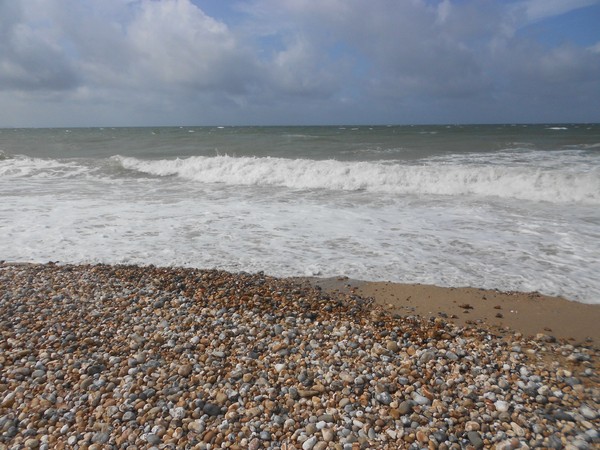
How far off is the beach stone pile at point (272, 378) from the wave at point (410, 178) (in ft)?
30.5

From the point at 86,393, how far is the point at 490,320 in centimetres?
424

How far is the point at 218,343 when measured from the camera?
13.4 feet

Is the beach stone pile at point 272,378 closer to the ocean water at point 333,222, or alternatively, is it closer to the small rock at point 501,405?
the small rock at point 501,405

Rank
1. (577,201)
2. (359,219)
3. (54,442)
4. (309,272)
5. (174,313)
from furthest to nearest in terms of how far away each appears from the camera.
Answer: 1. (577,201)
2. (359,219)
3. (309,272)
4. (174,313)
5. (54,442)

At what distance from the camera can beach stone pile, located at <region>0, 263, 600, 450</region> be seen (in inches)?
115

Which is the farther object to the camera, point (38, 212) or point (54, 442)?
point (38, 212)

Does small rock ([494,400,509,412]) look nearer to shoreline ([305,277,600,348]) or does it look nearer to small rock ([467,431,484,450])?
small rock ([467,431,484,450])

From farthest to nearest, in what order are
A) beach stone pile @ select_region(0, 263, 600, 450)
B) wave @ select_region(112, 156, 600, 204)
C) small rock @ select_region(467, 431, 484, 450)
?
wave @ select_region(112, 156, 600, 204) → beach stone pile @ select_region(0, 263, 600, 450) → small rock @ select_region(467, 431, 484, 450)

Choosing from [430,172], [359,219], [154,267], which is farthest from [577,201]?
[154,267]

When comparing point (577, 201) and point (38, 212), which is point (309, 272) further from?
point (577, 201)

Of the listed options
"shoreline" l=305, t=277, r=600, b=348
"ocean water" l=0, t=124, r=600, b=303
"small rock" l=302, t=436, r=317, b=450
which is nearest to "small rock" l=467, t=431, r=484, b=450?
"small rock" l=302, t=436, r=317, b=450

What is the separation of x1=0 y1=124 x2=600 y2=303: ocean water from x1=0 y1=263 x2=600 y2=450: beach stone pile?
1.62 m

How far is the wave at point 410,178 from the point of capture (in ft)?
39.5

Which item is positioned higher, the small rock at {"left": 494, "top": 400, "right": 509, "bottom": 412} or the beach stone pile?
the small rock at {"left": 494, "top": 400, "right": 509, "bottom": 412}
